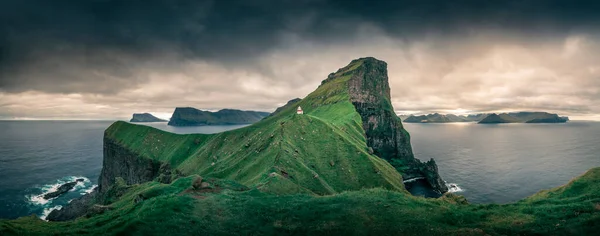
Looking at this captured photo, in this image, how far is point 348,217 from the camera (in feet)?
98.3


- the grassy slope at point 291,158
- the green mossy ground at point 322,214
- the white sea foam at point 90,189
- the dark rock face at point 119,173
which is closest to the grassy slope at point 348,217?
the green mossy ground at point 322,214

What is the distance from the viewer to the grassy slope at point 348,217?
26094mm

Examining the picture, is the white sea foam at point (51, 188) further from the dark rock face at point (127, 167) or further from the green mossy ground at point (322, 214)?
the green mossy ground at point (322, 214)

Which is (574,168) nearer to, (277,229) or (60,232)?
(277,229)

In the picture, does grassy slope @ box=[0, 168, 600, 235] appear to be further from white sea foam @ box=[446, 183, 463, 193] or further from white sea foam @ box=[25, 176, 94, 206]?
white sea foam @ box=[25, 176, 94, 206]

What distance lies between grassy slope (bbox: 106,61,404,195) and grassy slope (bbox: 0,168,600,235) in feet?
52.7

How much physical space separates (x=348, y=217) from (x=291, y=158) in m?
40.2

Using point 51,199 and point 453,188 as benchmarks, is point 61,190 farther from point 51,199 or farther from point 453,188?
point 453,188

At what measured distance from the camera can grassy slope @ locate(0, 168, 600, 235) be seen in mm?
26094

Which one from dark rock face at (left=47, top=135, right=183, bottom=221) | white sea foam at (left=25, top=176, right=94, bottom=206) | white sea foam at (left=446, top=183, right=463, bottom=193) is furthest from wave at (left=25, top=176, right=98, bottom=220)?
white sea foam at (left=446, top=183, right=463, bottom=193)

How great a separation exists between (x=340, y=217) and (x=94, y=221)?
26.3 metres

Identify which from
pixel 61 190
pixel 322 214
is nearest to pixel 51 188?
pixel 61 190

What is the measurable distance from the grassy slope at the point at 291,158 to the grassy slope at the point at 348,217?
52.7ft

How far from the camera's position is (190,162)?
104062 millimetres
